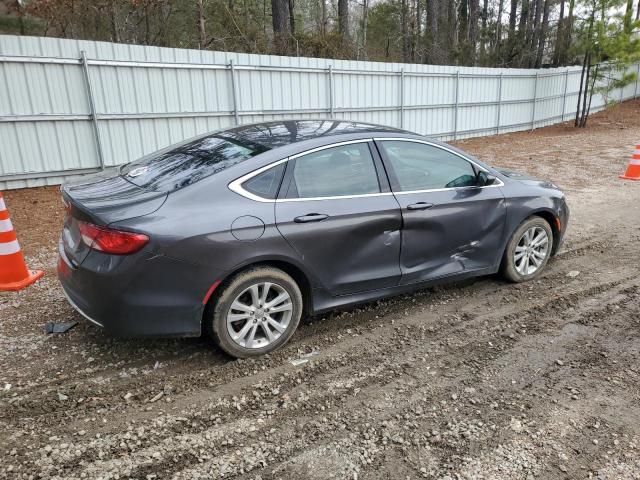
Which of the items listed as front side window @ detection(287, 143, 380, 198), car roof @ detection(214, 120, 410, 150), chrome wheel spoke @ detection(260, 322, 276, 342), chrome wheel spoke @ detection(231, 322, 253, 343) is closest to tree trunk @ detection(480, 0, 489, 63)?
car roof @ detection(214, 120, 410, 150)

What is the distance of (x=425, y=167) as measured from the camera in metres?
4.18

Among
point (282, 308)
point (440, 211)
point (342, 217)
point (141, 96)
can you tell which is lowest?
point (282, 308)

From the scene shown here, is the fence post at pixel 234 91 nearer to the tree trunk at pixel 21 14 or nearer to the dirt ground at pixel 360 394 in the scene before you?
the dirt ground at pixel 360 394

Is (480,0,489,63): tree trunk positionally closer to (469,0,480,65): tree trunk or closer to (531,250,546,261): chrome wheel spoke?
(469,0,480,65): tree trunk

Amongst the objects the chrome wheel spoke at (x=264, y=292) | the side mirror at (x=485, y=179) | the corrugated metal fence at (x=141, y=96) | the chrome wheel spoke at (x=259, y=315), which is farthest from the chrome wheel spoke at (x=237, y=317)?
the corrugated metal fence at (x=141, y=96)

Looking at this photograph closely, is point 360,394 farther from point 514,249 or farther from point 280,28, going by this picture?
point 280,28

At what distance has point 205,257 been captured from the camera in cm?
310

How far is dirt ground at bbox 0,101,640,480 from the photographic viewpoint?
8.38ft

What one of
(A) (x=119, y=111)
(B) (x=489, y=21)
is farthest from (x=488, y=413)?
(B) (x=489, y=21)

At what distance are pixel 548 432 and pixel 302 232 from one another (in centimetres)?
193

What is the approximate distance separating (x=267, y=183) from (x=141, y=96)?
7.07 meters

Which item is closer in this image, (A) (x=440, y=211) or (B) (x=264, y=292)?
(B) (x=264, y=292)

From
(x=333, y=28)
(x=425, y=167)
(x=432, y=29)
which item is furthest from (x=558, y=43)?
(x=425, y=167)

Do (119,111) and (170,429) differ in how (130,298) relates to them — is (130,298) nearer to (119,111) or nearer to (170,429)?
(170,429)
